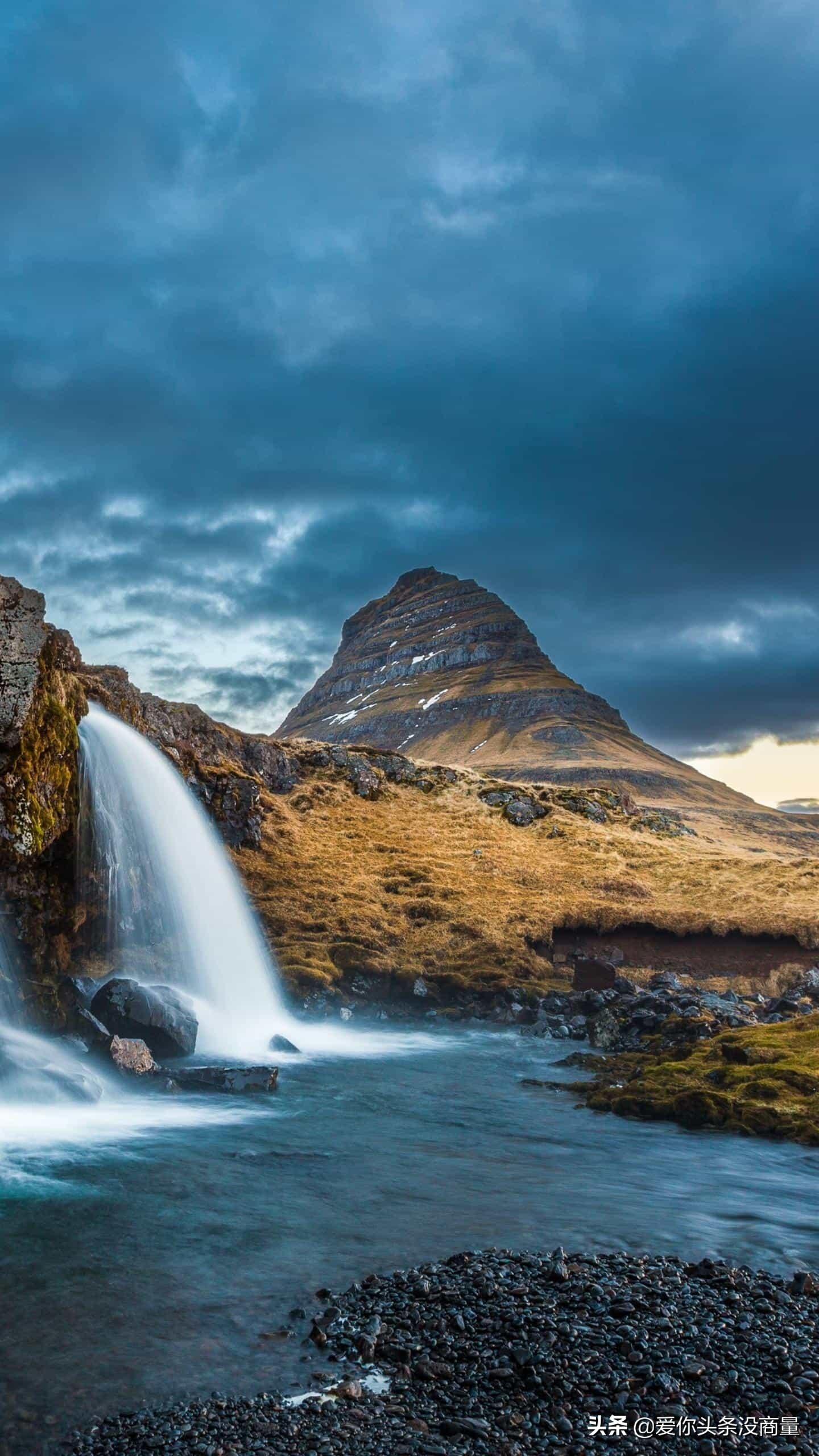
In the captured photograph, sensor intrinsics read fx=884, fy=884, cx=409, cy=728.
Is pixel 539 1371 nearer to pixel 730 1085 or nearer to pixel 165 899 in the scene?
pixel 730 1085

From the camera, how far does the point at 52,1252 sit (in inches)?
543

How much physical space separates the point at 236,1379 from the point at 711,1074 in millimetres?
A: 19761

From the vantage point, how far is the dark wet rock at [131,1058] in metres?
25.7

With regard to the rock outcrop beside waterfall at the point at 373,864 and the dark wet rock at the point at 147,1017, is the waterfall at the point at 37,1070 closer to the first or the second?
the dark wet rock at the point at 147,1017

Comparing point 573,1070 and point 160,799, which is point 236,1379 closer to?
point 573,1070

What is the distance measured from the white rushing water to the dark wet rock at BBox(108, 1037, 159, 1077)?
4.57 m

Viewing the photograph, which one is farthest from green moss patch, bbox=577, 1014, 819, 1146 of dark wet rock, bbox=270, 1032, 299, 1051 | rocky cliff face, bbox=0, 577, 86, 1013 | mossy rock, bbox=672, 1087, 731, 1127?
rocky cliff face, bbox=0, 577, 86, 1013

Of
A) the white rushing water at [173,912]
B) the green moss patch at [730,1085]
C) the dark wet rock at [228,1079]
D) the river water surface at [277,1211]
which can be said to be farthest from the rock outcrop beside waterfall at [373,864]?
the green moss patch at [730,1085]

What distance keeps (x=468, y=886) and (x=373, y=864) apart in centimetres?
709

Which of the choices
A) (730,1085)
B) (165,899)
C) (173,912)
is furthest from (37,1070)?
(730,1085)

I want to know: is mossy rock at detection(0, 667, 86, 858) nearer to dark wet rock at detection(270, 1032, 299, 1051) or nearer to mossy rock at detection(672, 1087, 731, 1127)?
dark wet rock at detection(270, 1032, 299, 1051)

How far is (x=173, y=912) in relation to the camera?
39188 mm

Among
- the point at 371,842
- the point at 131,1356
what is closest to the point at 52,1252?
the point at 131,1356

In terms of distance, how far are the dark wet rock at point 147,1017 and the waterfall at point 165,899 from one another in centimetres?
180
